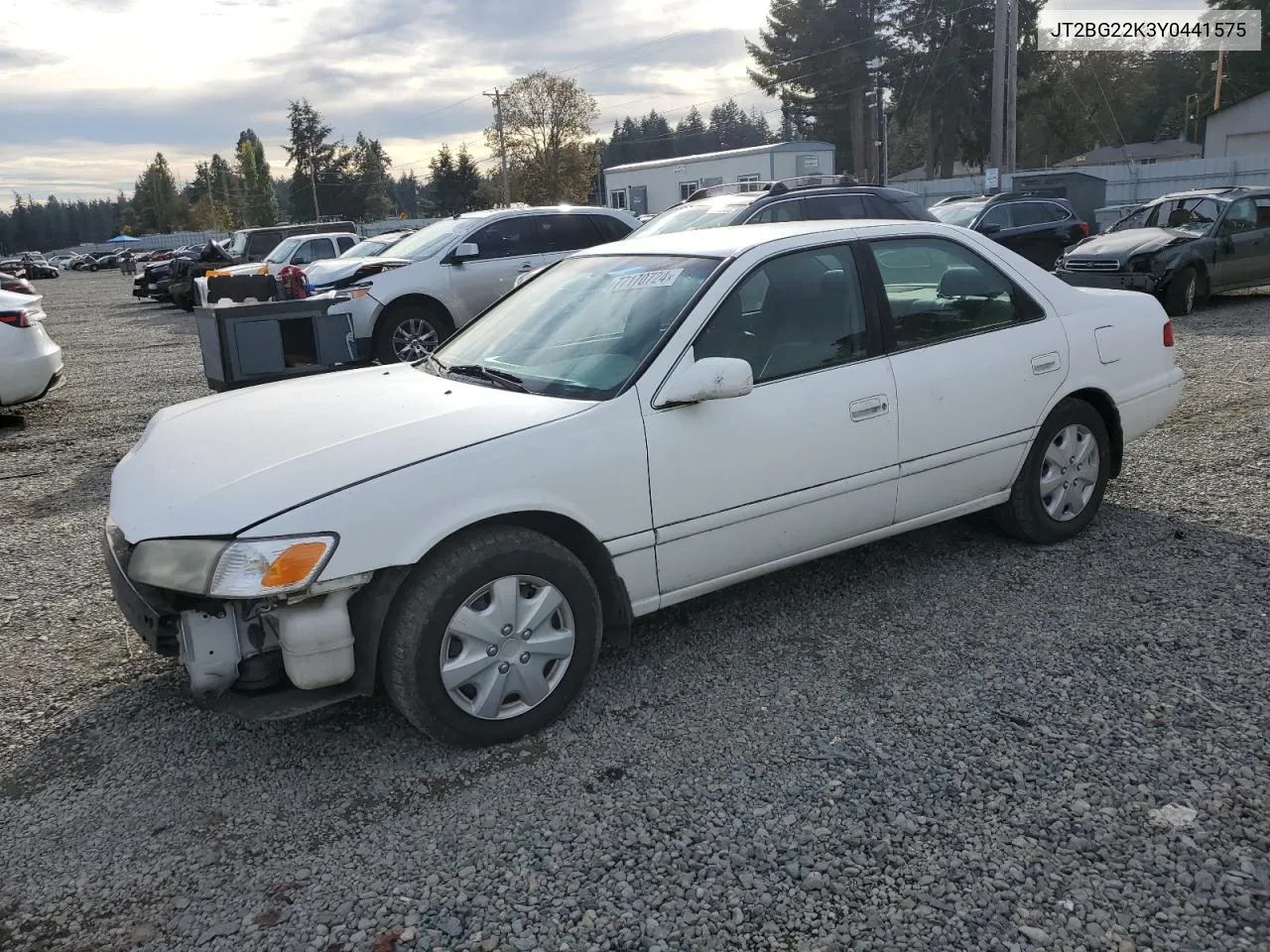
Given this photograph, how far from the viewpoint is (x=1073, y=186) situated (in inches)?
1091

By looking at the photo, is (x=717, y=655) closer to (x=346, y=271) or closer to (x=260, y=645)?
(x=260, y=645)

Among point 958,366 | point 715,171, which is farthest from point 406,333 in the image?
point 715,171

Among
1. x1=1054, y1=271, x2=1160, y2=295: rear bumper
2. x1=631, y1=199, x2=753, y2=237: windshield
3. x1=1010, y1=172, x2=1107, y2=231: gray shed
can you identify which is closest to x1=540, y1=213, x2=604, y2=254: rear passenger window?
x1=631, y1=199, x2=753, y2=237: windshield

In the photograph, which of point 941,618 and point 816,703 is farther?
point 941,618

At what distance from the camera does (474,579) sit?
3148 millimetres

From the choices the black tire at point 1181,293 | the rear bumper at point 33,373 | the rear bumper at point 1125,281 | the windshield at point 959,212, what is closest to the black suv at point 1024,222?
the windshield at point 959,212

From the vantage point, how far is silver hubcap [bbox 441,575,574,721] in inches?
126

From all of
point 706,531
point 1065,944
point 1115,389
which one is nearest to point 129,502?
point 706,531

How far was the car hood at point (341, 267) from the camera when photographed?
10914mm

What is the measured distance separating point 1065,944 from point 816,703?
1.26 meters

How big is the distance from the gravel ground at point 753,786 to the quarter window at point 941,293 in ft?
3.64

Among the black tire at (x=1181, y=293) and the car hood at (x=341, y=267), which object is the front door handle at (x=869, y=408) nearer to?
the car hood at (x=341, y=267)

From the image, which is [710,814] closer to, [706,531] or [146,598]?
[706,531]

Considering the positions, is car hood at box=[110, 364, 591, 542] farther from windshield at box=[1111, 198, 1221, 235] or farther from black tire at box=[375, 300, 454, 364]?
windshield at box=[1111, 198, 1221, 235]
